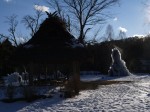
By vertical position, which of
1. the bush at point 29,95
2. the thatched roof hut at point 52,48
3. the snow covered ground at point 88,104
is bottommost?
the snow covered ground at point 88,104

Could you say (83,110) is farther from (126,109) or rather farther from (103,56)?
(103,56)

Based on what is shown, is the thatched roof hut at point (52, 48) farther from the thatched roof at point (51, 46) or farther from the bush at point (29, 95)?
the bush at point (29, 95)

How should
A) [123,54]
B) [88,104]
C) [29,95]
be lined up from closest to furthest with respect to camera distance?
[88,104] → [29,95] → [123,54]

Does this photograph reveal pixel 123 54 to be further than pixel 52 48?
Yes

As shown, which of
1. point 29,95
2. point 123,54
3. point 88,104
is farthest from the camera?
point 123,54

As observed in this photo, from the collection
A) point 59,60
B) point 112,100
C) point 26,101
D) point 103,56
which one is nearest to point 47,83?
point 59,60

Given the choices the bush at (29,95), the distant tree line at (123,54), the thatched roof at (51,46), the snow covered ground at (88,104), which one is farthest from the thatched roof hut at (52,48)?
the distant tree line at (123,54)

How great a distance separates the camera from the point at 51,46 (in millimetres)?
19984

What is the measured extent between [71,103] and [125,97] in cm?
279

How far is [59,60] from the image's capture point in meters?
19.9

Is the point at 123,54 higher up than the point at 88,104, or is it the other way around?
the point at 123,54

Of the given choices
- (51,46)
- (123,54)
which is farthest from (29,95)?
(123,54)

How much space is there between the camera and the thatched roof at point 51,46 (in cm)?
1969

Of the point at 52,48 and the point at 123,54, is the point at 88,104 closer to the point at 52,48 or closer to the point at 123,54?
the point at 52,48
